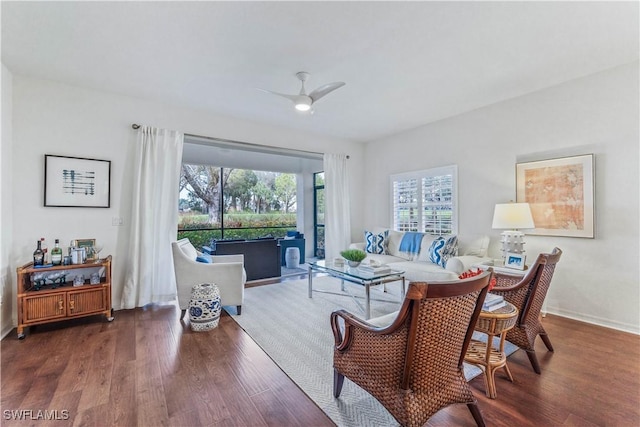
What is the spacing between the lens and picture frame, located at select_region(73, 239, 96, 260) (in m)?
3.28

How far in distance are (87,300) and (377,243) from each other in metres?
4.01

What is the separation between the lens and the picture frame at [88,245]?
3278 mm

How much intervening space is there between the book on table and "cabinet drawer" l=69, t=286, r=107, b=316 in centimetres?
369

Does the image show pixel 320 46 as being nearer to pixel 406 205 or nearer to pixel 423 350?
pixel 423 350

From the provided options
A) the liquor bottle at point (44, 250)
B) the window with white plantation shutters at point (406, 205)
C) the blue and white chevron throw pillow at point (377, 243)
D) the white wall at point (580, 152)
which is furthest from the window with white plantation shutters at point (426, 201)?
the liquor bottle at point (44, 250)

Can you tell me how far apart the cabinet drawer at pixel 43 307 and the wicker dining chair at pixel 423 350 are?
3139mm

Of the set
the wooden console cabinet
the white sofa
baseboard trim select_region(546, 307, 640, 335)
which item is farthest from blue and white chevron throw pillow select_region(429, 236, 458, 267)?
the wooden console cabinet

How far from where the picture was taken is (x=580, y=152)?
10.8 ft

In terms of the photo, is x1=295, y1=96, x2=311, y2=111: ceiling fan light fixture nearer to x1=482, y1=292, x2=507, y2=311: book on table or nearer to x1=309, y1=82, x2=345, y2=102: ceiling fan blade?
x1=309, y1=82, x2=345, y2=102: ceiling fan blade

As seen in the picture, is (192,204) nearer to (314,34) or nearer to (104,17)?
(104,17)

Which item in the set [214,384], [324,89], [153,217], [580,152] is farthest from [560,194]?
[153,217]

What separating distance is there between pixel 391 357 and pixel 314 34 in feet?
8.09

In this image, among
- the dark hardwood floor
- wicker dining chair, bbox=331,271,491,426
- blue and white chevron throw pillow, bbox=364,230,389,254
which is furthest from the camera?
blue and white chevron throw pillow, bbox=364,230,389,254

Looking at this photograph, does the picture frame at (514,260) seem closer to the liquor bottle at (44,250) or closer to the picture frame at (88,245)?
the picture frame at (88,245)
